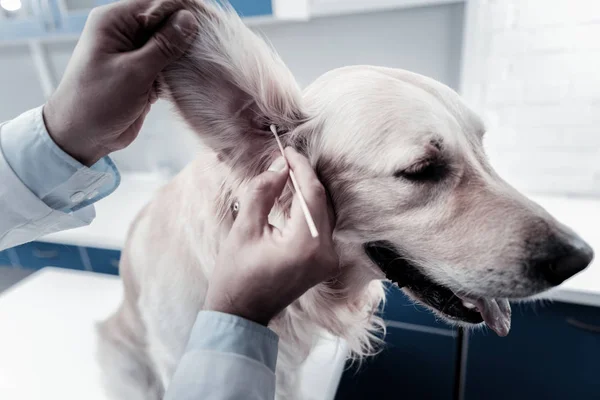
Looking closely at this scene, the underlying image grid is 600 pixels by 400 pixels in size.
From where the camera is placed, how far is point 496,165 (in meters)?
1.56

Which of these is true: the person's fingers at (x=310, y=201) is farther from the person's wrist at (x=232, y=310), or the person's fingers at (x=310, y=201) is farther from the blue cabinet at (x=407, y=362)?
the blue cabinet at (x=407, y=362)

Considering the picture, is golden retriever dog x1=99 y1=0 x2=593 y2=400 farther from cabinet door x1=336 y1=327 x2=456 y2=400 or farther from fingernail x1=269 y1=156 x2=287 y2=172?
cabinet door x1=336 y1=327 x2=456 y2=400

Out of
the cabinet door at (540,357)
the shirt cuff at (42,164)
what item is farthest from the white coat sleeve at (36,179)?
the cabinet door at (540,357)

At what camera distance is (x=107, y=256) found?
1.53 metres

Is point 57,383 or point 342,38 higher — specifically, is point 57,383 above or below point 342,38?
below

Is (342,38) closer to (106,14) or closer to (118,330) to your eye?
(106,14)

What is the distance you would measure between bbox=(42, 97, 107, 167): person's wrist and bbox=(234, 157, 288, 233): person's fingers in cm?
34

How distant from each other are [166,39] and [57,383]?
97 cm

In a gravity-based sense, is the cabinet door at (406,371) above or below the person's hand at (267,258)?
below

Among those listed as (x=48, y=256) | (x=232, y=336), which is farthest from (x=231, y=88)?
(x=48, y=256)

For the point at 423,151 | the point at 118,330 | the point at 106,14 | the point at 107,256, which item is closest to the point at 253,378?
the point at 423,151

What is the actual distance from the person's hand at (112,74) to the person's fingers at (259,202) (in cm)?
20

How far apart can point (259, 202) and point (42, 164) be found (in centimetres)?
44

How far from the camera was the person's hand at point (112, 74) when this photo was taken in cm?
47
